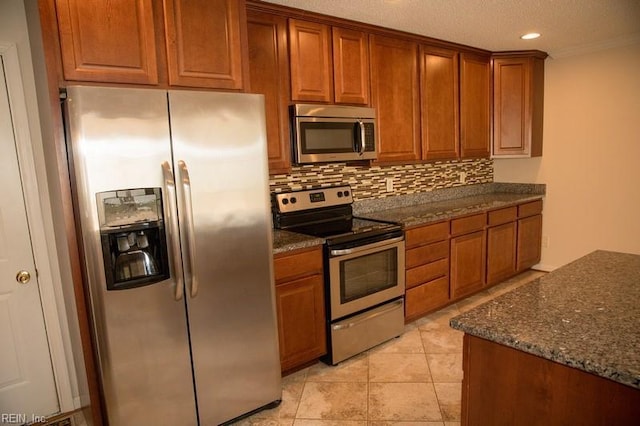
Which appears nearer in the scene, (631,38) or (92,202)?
(92,202)

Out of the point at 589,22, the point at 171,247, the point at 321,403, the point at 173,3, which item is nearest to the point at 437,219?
the point at 321,403

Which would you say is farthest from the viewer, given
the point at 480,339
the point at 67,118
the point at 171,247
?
the point at 171,247

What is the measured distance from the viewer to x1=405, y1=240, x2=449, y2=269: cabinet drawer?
3018mm

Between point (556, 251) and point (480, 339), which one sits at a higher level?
point (480, 339)

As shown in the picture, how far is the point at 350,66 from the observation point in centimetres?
289

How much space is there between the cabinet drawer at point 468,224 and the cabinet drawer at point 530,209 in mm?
688

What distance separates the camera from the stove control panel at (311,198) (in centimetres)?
280

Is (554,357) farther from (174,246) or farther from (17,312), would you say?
(17,312)

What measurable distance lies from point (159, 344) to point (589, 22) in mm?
3739

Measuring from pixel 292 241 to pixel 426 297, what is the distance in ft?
Answer: 4.56

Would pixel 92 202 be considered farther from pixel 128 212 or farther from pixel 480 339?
pixel 480 339

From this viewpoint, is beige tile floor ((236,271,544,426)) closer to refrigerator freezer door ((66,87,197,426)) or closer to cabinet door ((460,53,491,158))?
refrigerator freezer door ((66,87,197,426))

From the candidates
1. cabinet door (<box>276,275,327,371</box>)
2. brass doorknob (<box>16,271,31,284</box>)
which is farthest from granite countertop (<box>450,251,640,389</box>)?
brass doorknob (<box>16,271,31,284</box>)

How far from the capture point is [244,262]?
1976mm
